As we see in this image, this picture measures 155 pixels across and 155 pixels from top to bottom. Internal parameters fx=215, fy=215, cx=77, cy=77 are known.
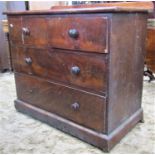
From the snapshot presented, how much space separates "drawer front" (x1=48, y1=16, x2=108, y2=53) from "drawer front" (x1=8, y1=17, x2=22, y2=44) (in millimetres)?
342

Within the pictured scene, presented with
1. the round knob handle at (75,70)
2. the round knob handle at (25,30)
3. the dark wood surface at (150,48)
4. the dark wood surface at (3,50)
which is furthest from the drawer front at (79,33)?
the dark wood surface at (3,50)

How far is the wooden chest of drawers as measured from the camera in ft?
3.86

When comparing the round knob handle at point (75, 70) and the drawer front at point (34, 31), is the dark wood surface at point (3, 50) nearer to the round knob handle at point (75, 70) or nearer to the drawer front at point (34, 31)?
the drawer front at point (34, 31)

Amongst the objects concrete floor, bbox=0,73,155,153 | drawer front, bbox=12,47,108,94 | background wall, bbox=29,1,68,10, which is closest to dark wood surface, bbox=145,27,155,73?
concrete floor, bbox=0,73,155,153

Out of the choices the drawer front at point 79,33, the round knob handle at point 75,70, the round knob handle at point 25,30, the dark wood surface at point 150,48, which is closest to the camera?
the drawer front at point 79,33

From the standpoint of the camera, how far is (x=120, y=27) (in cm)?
118

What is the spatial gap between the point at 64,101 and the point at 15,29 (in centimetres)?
68

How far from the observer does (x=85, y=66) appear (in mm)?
1272

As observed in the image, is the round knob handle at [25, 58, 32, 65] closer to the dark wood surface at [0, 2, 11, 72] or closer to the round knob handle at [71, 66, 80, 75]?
the round knob handle at [71, 66, 80, 75]

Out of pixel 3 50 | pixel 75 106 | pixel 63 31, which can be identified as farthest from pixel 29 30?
pixel 3 50

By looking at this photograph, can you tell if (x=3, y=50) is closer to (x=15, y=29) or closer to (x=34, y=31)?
(x=15, y=29)

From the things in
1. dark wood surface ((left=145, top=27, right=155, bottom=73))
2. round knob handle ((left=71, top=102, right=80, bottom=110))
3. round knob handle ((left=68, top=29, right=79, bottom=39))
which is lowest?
round knob handle ((left=71, top=102, right=80, bottom=110))

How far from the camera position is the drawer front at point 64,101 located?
1316 millimetres

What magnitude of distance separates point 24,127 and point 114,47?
93 centimetres
